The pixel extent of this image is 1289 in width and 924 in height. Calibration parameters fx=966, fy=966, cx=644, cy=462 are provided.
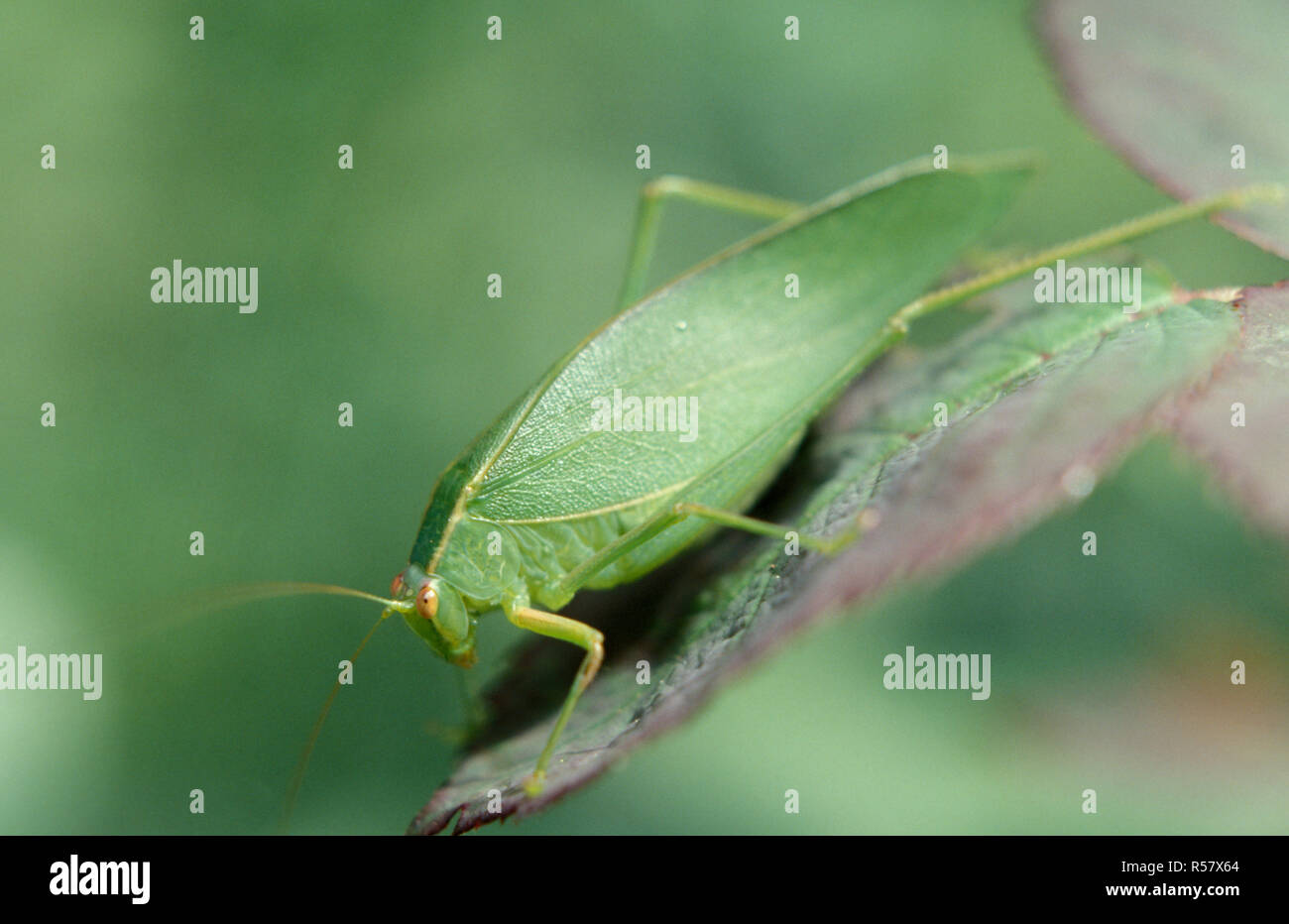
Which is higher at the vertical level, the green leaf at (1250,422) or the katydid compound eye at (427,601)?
the green leaf at (1250,422)

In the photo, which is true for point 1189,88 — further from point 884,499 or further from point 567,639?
point 567,639

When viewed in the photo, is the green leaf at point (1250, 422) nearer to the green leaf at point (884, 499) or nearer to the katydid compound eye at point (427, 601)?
the green leaf at point (884, 499)

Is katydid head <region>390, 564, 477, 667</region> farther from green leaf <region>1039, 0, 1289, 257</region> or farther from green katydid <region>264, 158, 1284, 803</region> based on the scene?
green leaf <region>1039, 0, 1289, 257</region>

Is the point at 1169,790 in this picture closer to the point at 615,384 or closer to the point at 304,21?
the point at 615,384

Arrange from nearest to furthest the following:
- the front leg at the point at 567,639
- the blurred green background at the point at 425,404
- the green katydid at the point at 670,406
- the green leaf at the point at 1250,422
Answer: the green leaf at the point at 1250,422 → the front leg at the point at 567,639 → the green katydid at the point at 670,406 → the blurred green background at the point at 425,404

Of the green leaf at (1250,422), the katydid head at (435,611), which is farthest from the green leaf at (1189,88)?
the katydid head at (435,611)
